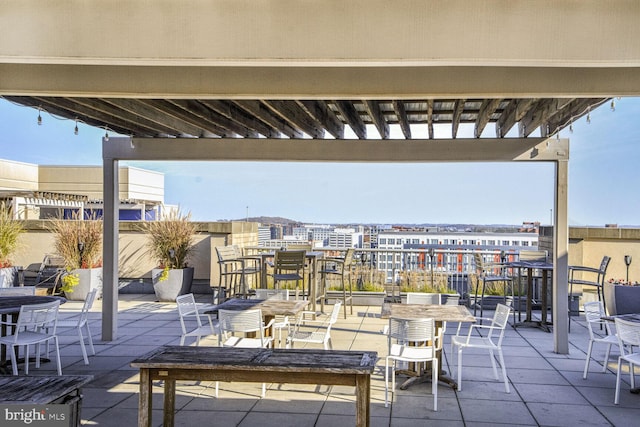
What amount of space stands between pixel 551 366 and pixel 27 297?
5.87 m

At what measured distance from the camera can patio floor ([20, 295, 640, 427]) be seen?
13.9ft

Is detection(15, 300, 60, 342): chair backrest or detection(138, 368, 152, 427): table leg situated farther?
detection(15, 300, 60, 342): chair backrest

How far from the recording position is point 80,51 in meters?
3.04

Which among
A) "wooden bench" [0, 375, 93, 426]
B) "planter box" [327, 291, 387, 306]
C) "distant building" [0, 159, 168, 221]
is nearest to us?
"wooden bench" [0, 375, 93, 426]

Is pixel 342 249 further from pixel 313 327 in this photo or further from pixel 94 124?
pixel 94 124

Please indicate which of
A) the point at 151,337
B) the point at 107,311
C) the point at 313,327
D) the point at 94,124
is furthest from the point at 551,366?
the point at 94,124

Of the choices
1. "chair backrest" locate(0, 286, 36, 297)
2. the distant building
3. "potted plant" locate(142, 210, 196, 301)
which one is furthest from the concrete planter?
the distant building

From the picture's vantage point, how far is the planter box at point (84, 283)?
33.3 ft

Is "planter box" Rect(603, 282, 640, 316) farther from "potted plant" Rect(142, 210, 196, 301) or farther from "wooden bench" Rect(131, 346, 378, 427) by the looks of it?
"potted plant" Rect(142, 210, 196, 301)

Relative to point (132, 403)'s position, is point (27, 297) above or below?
above

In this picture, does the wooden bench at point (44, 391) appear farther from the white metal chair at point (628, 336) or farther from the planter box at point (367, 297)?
the planter box at point (367, 297)

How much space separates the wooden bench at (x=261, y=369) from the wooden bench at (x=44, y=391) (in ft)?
1.18

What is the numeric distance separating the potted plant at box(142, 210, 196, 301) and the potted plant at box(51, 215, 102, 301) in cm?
109

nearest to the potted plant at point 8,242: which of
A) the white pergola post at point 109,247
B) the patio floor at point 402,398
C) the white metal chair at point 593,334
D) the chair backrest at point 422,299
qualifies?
the white pergola post at point 109,247
